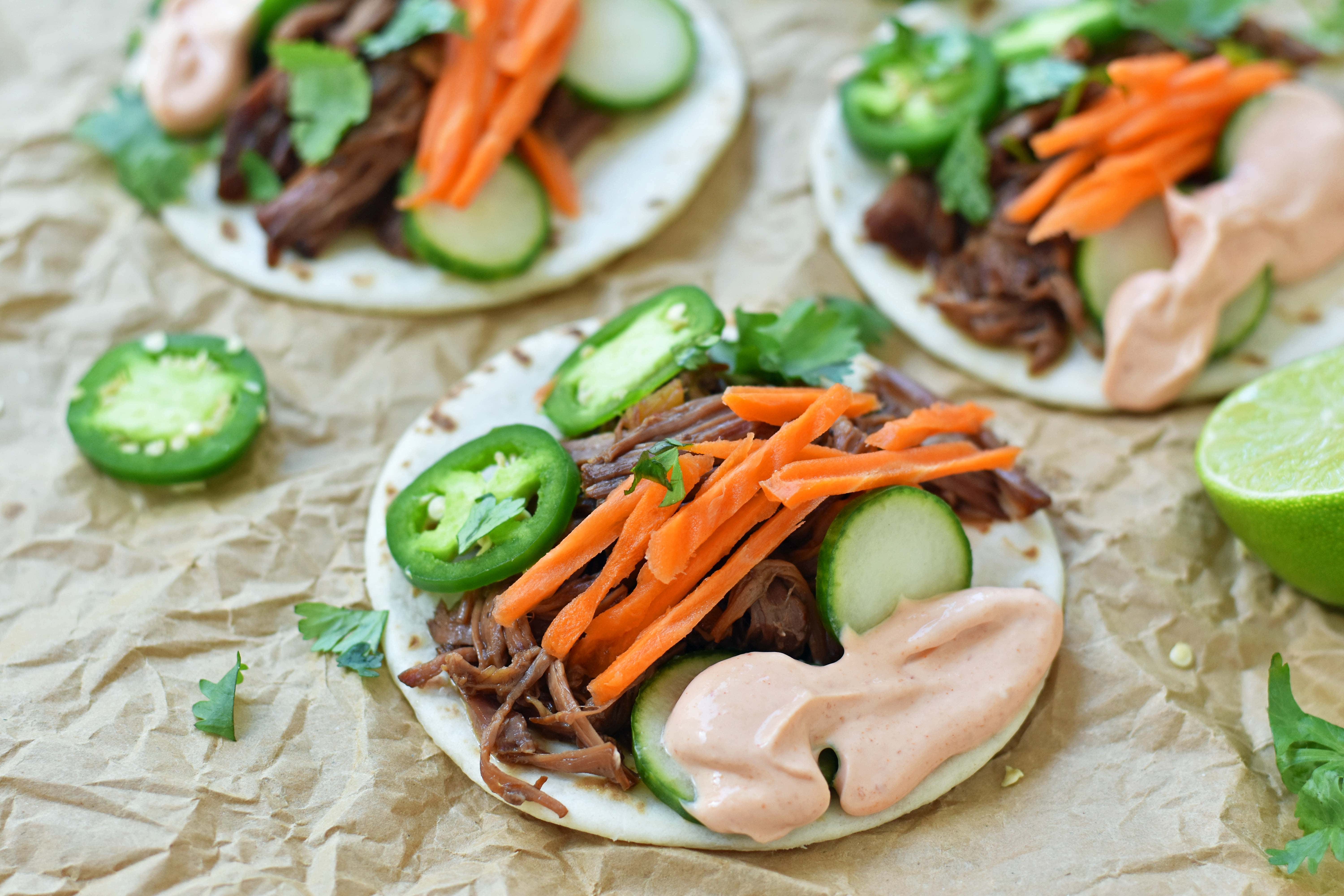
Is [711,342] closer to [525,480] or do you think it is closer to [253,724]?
[525,480]

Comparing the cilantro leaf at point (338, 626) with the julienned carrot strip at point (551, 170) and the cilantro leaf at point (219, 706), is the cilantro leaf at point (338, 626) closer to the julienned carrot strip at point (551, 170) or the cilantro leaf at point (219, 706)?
the cilantro leaf at point (219, 706)

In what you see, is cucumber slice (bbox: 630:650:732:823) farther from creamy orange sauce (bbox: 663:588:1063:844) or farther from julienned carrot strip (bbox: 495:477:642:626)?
julienned carrot strip (bbox: 495:477:642:626)

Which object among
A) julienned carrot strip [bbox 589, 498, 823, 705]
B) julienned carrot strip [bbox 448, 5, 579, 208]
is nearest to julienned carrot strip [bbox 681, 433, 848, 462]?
julienned carrot strip [bbox 589, 498, 823, 705]

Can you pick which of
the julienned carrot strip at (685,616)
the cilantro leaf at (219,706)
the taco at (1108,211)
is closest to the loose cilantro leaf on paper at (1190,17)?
the taco at (1108,211)

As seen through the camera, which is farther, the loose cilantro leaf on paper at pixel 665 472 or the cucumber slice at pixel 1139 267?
the cucumber slice at pixel 1139 267

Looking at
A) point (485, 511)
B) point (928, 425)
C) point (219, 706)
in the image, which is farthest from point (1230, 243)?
point (219, 706)

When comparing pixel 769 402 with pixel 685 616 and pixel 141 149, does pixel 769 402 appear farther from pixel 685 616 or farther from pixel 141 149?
pixel 141 149
